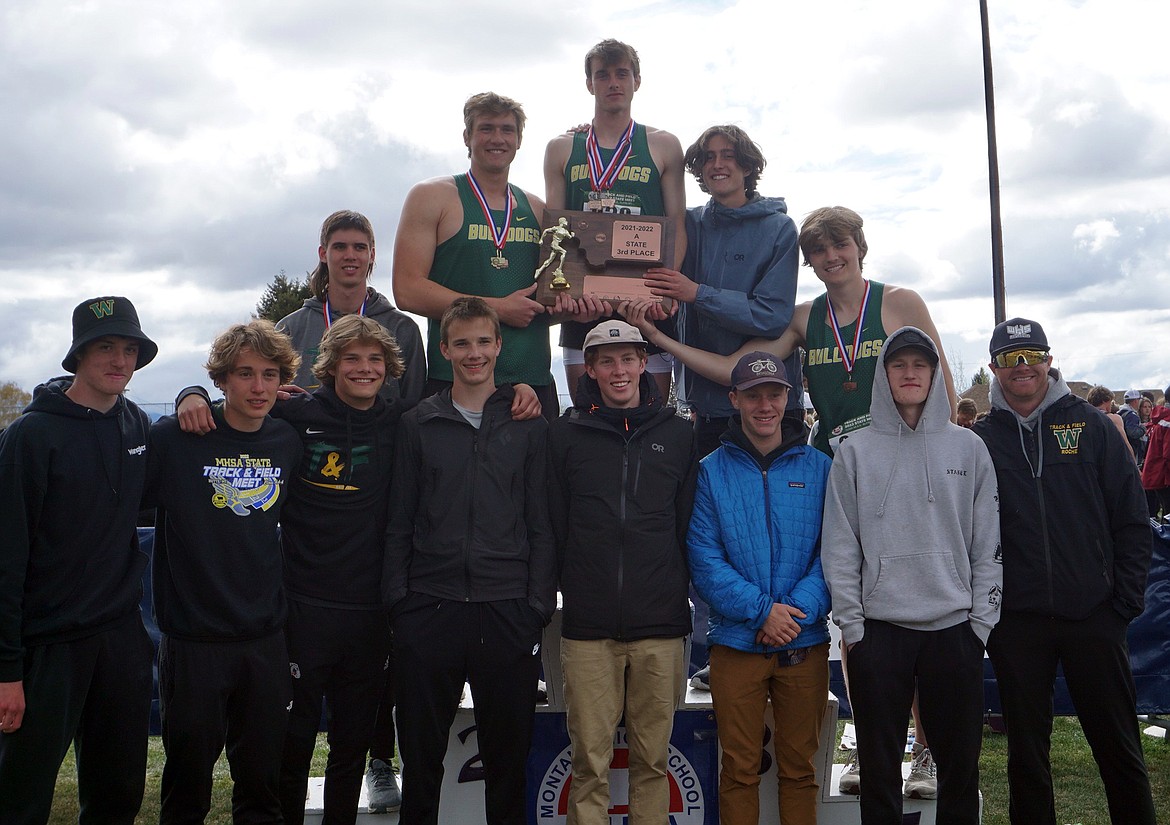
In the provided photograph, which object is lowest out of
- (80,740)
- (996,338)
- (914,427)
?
(80,740)

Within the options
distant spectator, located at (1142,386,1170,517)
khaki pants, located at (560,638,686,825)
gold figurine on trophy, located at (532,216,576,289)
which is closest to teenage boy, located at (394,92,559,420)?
gold figurine on trophy, located at (532,216,576,289)

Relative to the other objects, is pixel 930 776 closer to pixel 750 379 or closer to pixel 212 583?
pixel 750 379

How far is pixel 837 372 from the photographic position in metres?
4.55

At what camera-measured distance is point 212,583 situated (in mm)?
3619

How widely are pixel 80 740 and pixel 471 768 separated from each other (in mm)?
1731

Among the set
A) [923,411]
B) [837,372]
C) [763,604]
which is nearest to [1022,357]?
[923,411]

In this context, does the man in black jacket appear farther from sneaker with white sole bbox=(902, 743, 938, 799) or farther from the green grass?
the green grass

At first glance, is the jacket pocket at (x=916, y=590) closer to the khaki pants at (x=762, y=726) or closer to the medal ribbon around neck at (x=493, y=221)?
the khaki pants at (x=762, y=726)

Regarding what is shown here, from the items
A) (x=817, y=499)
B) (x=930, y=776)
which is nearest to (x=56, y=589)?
(x=817, y=499)

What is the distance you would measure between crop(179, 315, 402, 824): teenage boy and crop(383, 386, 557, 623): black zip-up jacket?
0.15 m

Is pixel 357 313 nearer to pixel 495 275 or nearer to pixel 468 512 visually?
pixel 495 275

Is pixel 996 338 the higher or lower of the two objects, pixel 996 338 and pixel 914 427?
the higher

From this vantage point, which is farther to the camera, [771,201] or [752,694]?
[771,201]

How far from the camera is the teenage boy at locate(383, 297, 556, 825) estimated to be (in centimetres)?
381
